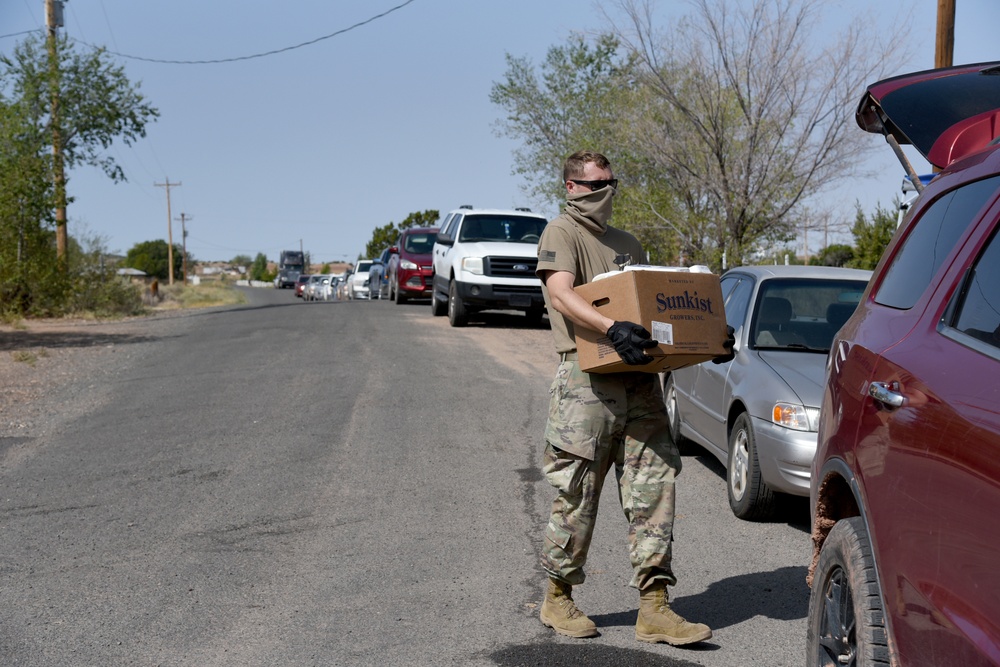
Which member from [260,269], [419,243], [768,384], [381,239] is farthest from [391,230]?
[260,269]

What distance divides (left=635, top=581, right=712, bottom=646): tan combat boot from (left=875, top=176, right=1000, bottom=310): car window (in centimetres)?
163

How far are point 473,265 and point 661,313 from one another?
1384 centimetres

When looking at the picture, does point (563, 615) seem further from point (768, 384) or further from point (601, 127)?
point (601, 127)

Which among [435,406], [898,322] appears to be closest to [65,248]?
[435,406]

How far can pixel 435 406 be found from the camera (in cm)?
1076

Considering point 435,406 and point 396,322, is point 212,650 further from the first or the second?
point 396,322

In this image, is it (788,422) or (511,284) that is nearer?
(788,422)

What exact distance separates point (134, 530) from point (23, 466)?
243 cm

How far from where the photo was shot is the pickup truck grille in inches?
708

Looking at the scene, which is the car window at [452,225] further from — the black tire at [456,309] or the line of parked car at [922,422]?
the line of parked car at [922,422]

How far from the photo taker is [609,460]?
4.64 meters

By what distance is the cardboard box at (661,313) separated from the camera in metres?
4.35

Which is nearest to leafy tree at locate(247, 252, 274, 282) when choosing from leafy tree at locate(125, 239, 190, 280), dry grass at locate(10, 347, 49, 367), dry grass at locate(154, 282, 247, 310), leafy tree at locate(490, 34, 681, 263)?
leafy tree at locate(125, 239, 190, 280)

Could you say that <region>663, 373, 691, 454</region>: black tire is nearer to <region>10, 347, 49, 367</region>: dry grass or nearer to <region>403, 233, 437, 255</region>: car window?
<region>10, 347, 49, 367</region>: dry grass
